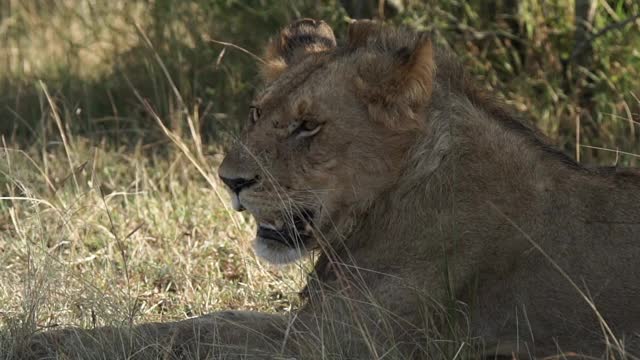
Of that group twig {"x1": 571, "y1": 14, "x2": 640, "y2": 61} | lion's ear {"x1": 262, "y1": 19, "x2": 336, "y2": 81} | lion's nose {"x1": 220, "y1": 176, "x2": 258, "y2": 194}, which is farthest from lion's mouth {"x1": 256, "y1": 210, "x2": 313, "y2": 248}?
twig {"x1": 571, "y1": 14, "x2": 640, "y2": 61}

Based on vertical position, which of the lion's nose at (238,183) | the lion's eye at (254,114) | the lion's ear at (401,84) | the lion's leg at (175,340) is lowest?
the lion's leg at (175,340)

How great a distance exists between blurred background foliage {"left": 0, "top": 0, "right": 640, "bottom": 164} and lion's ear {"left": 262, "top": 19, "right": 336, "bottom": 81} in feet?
7.79

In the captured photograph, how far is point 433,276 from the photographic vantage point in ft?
12.0

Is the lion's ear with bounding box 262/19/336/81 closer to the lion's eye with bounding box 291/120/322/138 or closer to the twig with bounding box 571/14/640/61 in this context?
the lion's eye with bounding box 291/120/322/138

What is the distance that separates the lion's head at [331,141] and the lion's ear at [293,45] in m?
0.34

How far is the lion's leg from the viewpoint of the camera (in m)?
3.82

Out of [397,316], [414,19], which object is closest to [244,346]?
[397,316]

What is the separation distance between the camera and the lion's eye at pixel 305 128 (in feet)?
12.5

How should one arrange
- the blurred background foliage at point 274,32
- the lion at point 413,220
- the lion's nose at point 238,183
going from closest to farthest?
the lion at point 413,220 → the lion's nose at point 238,183 → the blurred background foliage at point 274,32

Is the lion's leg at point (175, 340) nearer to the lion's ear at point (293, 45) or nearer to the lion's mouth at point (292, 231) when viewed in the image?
the lion's mouth at point (292, 231)

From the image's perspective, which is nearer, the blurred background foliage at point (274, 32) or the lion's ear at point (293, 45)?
the lion's ear at point (293, 45)

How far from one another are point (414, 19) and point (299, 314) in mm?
3561

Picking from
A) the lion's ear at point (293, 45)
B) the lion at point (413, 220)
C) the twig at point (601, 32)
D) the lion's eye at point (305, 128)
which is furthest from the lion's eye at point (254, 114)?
the twig at point (601, 32)

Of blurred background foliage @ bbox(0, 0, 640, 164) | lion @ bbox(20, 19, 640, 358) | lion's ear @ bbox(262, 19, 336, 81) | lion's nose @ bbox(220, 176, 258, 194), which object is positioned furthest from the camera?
blurred background foliage @ bbox(0, 0, 640, 164)
